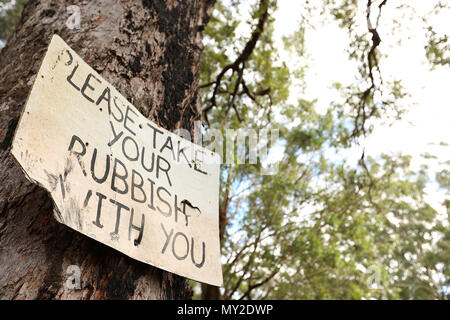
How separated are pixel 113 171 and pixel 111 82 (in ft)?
1.01

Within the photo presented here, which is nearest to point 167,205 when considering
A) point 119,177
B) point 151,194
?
point 151,194

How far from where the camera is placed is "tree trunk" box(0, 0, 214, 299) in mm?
690

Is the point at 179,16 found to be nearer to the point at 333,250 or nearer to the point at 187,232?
the point at 187,232

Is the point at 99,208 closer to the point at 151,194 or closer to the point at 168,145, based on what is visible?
the point at 151,194

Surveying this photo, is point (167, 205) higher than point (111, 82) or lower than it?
lower

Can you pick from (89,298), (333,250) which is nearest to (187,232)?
(89,298)

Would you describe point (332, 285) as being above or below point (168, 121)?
above

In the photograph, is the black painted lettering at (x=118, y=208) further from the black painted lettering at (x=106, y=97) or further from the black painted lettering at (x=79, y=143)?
the black painted lettering at (x=106, y=97)

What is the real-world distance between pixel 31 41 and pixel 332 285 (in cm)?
737

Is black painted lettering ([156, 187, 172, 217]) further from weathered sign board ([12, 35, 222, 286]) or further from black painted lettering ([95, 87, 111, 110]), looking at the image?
black painted lettering ([95, 87, 111, 110])

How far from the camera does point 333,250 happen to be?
5.31 metres

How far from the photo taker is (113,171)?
0.85 m

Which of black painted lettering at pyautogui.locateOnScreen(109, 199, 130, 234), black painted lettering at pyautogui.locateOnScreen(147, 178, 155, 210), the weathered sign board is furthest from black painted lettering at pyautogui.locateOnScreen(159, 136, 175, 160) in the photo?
black painted lettering at pyautogui.locateOnScreen(109, 199, 130, 234)

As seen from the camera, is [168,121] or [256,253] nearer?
[168,121]
